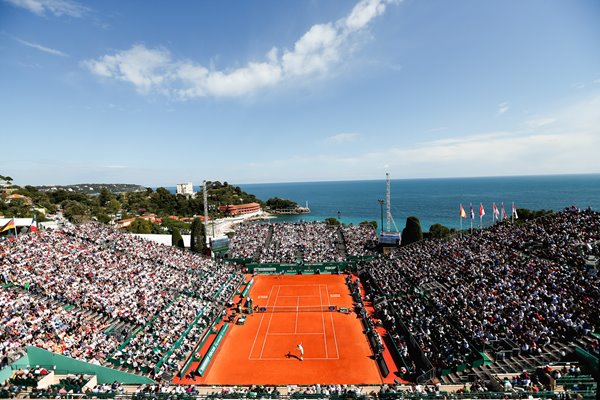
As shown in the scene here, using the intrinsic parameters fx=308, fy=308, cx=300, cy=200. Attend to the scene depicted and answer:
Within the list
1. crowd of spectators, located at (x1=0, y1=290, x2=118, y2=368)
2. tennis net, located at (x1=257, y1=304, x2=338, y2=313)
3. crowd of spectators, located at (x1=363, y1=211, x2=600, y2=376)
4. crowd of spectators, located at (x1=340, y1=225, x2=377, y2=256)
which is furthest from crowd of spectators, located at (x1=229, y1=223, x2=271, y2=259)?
crowd of spectators, located at (x1=0, y1=290, x2=118, y2=368)

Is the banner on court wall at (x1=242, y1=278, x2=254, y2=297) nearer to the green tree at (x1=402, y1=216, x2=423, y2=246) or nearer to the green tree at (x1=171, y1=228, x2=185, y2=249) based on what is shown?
the green tree at (x1=171, y1=228, x2=185, y2=249)

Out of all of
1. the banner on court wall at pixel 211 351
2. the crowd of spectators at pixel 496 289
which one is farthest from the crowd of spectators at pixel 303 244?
the banner on court wall at pixel 211 351

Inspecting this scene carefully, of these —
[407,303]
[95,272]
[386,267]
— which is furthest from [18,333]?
[386,267]

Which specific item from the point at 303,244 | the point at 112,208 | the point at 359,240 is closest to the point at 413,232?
the point at 359,240

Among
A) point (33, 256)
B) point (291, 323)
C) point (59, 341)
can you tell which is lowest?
point (291, 323)

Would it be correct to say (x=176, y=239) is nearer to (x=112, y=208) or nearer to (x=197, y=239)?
(x=197, y=239)

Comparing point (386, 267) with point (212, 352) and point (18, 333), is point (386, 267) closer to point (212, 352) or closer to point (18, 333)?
point (212, 352)

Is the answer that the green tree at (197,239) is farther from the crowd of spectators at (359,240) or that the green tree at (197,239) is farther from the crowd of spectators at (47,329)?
the crowd of spectators at (47,329)
